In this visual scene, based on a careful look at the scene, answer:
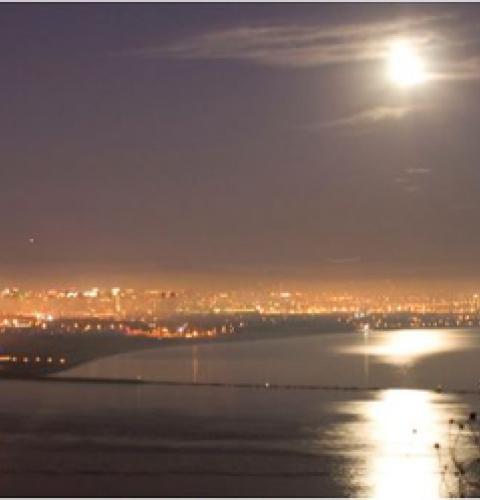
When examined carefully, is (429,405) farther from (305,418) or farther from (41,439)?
(41,439)

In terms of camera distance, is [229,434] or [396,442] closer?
[396,442]

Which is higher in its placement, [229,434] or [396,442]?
[229,434]

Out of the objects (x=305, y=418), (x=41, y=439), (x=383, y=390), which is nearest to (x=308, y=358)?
(x=383, y=390)
